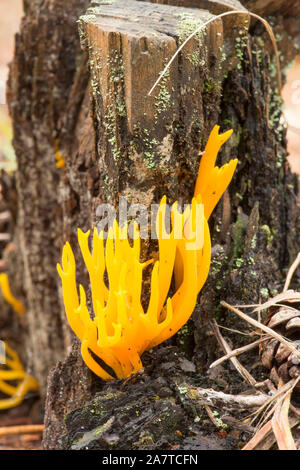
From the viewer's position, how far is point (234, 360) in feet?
4.81

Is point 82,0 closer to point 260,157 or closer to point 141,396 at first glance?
point 260,157

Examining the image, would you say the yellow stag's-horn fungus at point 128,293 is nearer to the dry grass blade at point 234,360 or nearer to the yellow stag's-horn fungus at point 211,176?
the yellow stag's-horn fungus at point 211,176

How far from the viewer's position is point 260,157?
1755mm

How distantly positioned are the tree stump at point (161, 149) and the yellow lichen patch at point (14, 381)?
1.05 meters

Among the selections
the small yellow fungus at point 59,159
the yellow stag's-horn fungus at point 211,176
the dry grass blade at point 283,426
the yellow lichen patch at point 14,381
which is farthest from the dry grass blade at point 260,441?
the yellow lichen patch at point 14,381

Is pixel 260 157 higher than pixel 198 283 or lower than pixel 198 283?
higher

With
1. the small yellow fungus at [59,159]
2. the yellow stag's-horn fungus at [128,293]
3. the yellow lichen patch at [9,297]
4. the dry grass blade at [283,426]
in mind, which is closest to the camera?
the dry grass blade at [283,426]

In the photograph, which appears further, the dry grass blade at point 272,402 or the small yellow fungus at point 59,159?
the small yellow fungus at point 59,159

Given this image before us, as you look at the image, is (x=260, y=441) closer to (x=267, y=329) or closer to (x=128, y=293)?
(x=267, y=329)

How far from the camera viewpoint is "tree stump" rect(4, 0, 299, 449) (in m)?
1.32

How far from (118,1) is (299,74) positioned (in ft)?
5.62

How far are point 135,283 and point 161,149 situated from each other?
42 centimetres

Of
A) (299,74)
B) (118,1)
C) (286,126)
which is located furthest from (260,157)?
(299,74)

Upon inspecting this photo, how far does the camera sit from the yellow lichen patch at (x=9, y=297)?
2580mm
